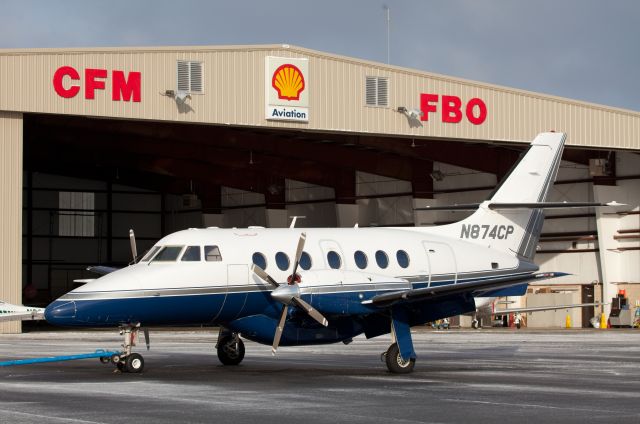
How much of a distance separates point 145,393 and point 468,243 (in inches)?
461

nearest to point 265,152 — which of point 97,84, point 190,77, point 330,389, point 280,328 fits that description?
point 190,77

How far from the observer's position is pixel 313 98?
160 ft

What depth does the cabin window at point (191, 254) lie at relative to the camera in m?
23.7

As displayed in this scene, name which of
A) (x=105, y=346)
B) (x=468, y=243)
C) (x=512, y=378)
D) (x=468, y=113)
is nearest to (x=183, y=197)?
(x=468, y=113)

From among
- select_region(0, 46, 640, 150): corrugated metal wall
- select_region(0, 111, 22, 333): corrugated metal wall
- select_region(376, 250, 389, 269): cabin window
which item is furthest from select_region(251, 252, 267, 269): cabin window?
select_region(0, 111, 22, 333): corrugated metal wall

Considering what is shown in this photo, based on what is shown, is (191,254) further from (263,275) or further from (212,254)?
(263,275)

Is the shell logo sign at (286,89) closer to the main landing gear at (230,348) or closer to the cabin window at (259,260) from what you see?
the main landing gear at (230,348)

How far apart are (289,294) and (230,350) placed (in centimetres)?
459

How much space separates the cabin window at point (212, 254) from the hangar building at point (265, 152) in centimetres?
2178

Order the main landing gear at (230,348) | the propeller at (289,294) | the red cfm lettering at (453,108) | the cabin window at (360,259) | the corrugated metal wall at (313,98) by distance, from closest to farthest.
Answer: the propeller at (289,294), the cabin window at (360,259), the main landing gear at (230,348), the corrugated metal wall at (313,98), the red cfm lettering at (453,108)

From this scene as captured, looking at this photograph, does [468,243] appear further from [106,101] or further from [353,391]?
[106,101]

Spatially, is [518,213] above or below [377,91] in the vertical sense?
below

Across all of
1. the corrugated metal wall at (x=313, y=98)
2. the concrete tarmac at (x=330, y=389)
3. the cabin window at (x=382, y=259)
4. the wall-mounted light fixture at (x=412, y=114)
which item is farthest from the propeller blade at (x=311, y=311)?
the wall-mounted light fixture at (x=412, y=114)

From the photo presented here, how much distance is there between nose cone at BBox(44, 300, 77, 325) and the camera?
22.0 meters
